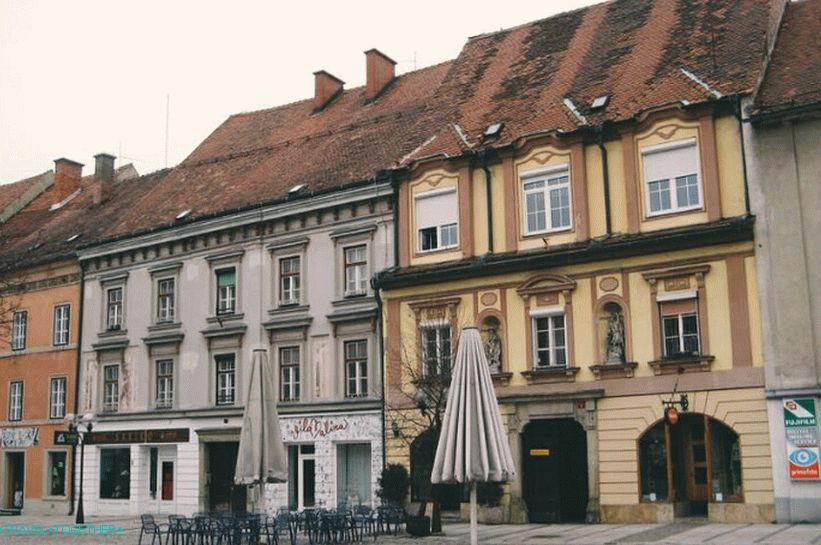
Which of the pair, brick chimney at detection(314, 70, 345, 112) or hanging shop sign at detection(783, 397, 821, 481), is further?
brick chimney at detection(314, 70, 345, 112)

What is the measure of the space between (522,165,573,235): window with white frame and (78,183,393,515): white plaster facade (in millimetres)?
4763

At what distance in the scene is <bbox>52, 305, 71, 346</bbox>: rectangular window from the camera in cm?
3919

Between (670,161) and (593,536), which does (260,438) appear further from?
(670,161)

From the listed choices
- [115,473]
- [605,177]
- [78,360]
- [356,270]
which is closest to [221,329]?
[356,270]

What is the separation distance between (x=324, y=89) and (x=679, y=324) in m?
20.0

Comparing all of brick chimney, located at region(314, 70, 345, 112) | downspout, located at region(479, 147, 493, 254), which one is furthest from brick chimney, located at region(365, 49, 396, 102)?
downspout, located at region(479, 147, 493, 254)

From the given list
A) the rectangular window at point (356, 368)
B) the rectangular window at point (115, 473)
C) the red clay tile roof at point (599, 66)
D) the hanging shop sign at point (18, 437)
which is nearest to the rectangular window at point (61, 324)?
the hanging shop sign at point (18, 437)

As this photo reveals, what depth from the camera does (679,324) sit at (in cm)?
2520

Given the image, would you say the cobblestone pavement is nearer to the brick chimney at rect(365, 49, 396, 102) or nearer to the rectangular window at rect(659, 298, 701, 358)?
the rectangular window at rect(659, 298, 701, 358)

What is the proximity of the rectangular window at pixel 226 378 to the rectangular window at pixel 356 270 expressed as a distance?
206 inches

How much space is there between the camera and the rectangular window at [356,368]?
102ft

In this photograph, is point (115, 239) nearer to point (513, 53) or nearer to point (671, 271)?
point (513, 53)

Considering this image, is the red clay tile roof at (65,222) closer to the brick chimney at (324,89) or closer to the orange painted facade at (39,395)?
the orange painted facade at (39,395)

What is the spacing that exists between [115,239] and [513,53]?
1599 centimetres
